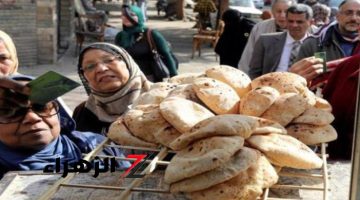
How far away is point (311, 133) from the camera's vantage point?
2.27 metres

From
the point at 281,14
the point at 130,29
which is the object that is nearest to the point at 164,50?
the point at 130,29

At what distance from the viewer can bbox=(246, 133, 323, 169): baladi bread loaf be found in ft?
6.55

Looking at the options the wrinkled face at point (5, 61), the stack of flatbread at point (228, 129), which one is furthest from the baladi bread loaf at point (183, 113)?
the wrinkled face at point (5, 61)

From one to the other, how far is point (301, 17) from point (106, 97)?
2.63 metres

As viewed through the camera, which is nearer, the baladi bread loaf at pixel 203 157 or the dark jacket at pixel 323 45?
the baladi bread loaf at pixel 203 157

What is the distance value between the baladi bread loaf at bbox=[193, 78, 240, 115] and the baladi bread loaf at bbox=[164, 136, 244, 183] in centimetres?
37

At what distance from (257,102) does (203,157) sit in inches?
19.6

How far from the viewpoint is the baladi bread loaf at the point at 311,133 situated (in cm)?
226

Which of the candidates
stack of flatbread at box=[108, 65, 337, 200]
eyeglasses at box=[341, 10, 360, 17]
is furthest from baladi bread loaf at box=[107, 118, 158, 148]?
eyeglasses at box=[341, 10, 360, 17]

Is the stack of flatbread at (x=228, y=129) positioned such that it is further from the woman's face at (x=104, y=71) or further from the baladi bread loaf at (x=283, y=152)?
the woman's face at (x=104, y=71)

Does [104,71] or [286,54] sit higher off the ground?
[104,71]

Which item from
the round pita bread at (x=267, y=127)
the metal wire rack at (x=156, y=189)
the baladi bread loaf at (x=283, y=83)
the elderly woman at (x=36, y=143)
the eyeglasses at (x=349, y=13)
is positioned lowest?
the elderly woman at (x=36, y=143)

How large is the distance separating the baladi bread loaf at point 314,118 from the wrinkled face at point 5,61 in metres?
2.17

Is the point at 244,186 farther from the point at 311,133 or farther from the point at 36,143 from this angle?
the point at 36,143
